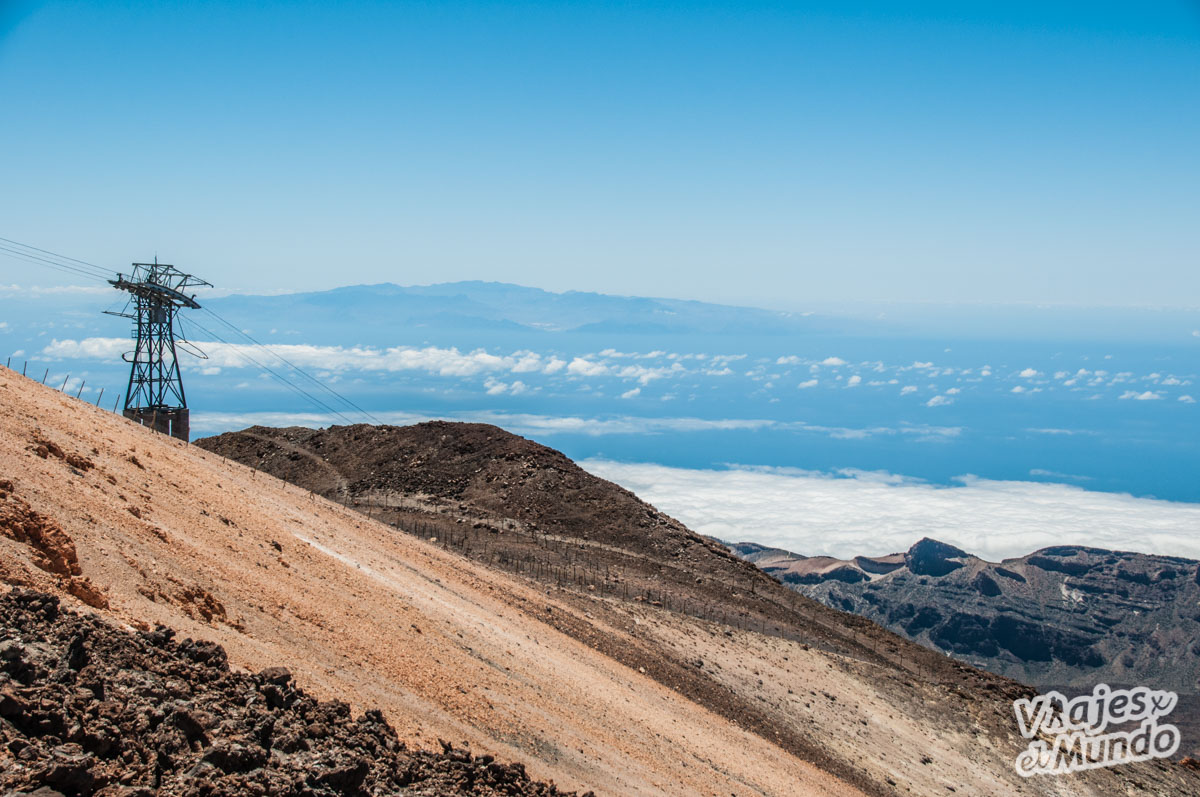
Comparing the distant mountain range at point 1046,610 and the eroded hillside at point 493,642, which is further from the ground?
the eroded hillside at point 493,642

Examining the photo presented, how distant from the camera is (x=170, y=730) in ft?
27.1

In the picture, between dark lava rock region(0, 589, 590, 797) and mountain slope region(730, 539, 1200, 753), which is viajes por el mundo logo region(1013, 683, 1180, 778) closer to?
dark lava rock region(0, 589, 590, 797)

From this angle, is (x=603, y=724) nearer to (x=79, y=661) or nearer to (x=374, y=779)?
(x=374, y=779)

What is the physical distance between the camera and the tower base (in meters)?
37.0

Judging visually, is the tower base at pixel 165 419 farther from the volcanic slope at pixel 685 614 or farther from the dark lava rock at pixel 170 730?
the dark lava rock at pixel 170 730

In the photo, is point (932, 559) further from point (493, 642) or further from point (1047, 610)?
point (493, 642)

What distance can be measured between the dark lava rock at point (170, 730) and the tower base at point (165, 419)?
98.5 ft

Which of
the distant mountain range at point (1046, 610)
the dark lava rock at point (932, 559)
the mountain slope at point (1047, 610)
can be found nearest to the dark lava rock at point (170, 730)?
the mountain slope at point (1047, 610)

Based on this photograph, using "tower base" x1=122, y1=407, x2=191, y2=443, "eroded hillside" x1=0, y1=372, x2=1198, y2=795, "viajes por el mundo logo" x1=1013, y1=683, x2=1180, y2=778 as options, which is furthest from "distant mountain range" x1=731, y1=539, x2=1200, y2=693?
"tower base" x1=122, y1=407, x2=191, y2=443

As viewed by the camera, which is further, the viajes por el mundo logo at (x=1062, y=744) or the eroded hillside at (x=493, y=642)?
the viajes por el mundo logo at (x=1062, y=744)

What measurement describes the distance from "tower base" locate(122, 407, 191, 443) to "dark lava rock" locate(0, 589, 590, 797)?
30.0m

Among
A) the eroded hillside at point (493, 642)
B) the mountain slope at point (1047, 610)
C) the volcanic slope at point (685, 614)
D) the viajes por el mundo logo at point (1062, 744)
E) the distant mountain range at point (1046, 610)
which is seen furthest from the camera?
the distant mountain range at point (1046, 610)

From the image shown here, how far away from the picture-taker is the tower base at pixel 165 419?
3700 cm

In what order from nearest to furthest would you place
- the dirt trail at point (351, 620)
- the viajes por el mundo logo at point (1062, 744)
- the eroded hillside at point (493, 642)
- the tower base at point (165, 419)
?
the dirt trail at point (351, 620) → the eroded hillside at point (493, 642) → the viajes por el mundo logo at point (1062, 744) → the tower base at point (165, 419)
